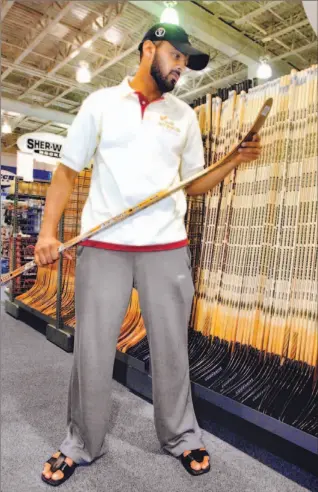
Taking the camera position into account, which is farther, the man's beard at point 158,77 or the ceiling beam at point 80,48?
the ceiling beam at point 80,48

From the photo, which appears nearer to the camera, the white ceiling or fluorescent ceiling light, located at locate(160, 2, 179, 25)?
fluorescent ceiling light, located at locate(160, 2, 179, 25)

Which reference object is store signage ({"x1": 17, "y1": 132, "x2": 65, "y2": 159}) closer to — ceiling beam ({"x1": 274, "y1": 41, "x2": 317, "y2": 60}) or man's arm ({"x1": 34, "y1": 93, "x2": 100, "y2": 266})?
ceiling beam ({"x1": 274, "y1": 41, "x2": 317, "y2": 60})

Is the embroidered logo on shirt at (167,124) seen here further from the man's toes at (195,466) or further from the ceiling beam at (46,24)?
the ceiling beam at (46,24)

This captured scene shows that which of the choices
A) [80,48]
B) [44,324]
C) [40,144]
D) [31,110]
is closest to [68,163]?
[44,324]

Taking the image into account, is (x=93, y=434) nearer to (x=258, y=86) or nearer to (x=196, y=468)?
(x=196, y=468)

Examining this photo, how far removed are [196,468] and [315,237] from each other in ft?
3.81

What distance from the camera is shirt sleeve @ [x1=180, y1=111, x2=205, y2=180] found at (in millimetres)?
1669

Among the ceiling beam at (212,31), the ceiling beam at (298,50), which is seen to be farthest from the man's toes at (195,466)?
the ceiling beam at (298,50)

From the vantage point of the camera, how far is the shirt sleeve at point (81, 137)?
1.51m

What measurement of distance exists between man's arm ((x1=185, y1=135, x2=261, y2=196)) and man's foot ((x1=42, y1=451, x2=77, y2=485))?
1.24 m

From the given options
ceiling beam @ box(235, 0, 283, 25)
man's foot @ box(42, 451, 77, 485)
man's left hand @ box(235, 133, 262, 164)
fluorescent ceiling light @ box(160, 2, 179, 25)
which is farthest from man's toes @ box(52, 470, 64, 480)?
ceiling beam @ box(235, 0, 283, 25)

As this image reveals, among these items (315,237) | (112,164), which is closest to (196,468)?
(315,237)

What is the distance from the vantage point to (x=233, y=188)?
2312 millimetres

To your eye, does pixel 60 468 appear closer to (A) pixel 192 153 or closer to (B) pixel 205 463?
(B) pixel 205 463
